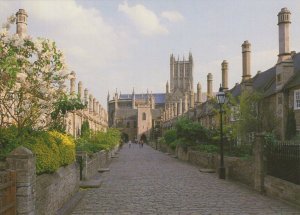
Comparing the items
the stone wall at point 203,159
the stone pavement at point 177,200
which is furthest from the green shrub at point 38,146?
the stone wall at point 203,159

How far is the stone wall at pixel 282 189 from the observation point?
11.9 meters

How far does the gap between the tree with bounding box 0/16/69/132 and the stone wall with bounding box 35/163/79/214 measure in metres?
1.91

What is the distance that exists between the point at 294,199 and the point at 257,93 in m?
23.1

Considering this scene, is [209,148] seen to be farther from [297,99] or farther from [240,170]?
[240,170]

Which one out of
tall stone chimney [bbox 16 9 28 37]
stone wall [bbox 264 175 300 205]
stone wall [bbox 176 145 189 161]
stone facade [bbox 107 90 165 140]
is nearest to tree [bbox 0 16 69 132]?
stone wall [bbox 264 175 300 205]

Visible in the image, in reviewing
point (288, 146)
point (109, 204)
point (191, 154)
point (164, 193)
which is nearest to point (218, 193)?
point (164, 193)

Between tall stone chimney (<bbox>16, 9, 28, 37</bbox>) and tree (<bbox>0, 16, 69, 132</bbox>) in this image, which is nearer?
tree (<bbox>0, 16, 69, 132</bbox>)

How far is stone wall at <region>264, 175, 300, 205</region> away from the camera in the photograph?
11858mm

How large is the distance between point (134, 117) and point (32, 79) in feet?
440

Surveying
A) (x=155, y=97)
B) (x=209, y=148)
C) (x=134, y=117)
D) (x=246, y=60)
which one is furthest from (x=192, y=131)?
(x=155, y=97)

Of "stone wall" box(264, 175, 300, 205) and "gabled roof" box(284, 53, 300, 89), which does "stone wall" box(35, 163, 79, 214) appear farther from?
"gabled roof" box(284, 53, 300, 89)

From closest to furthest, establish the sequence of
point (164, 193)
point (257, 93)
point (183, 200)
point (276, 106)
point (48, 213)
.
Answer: point (48, 213), point (183, 200), point (164, 193), point (276, 106), point (257, 93)

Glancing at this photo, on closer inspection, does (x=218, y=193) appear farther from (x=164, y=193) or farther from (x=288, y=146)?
(x=288, y=146)

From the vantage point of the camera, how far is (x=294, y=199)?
39.1ft
